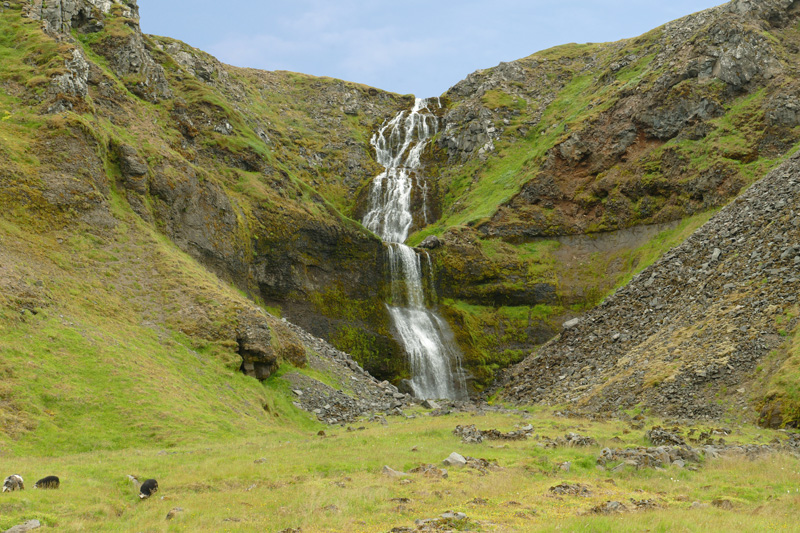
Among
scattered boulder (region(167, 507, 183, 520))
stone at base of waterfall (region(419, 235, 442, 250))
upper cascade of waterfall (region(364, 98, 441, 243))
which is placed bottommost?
scattered boulder (region(167, 507, 183, 520))

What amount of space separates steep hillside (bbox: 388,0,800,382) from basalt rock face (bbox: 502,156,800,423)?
8984 mm

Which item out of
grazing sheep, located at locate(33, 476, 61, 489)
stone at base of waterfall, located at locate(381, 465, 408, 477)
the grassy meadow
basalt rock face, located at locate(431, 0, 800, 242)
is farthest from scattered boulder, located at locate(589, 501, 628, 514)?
basalt rock face, located at locate(431, 0, 800, 242)

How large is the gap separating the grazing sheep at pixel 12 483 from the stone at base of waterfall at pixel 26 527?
110 inches

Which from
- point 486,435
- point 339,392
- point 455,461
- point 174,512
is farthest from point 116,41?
point 455,461

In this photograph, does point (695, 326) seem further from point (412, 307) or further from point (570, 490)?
point (412, 307)

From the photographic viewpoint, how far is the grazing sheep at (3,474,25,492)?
13.5 meters

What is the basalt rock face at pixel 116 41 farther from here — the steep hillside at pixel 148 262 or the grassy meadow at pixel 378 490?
the grassy meadow at pixel 378 490

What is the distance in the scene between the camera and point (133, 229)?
3819 cm

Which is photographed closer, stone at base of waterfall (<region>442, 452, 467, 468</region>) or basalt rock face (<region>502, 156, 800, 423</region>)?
stone at base of waterfall (<region>442, 452, 467, 468</region>)

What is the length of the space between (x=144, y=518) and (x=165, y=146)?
4088 centimetres

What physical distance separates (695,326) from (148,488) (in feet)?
98.9

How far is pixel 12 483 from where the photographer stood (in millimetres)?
13609

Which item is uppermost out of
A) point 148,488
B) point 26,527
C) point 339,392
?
point 26,527

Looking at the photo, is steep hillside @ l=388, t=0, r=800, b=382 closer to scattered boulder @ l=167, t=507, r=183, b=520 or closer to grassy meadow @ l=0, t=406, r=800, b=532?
grassy meadow @ l=0, t=406, r=800, b=532
